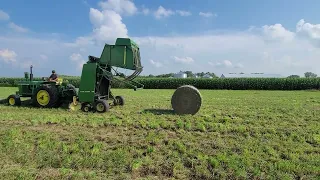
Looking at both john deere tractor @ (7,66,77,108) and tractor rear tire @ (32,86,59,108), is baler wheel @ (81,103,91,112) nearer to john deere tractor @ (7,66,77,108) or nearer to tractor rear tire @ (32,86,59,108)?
john deere tractor @ (7,66,77,108)

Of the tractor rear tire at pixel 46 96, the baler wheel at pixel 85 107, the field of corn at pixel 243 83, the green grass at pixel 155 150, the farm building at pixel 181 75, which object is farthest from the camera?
the farm building at pixel 181 75

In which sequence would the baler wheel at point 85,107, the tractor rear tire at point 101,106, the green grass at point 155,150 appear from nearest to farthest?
the green grass at point 155,150 < the tractor rear tire at point 101,106 < the baler wheel at point 85,107

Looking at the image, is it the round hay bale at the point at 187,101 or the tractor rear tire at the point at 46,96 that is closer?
the round hay bale at the point at 187,101

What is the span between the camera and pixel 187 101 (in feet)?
39.7

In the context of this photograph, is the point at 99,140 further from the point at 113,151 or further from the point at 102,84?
the point at 102,84

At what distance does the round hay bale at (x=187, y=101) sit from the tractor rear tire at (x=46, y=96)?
5.23 meters

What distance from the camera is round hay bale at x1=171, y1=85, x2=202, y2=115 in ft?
39.1

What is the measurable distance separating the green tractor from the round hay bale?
6.16ft

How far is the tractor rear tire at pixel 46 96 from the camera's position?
44.1ft

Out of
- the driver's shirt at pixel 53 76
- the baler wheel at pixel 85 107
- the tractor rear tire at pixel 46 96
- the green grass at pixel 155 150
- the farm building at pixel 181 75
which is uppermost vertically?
the farm building at pixel 181 75

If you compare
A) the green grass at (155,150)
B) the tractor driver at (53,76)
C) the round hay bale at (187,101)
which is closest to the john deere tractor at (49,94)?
the tractor driver at (53,76)

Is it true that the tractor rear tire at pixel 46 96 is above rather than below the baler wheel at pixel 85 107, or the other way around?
above

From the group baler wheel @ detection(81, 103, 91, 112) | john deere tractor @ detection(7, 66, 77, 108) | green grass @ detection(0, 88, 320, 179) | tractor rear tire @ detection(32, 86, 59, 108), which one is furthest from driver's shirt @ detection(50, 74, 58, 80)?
green grass @ detection(0, 88, 320, 179)

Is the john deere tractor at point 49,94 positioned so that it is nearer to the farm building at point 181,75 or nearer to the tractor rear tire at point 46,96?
the tractor rear tire at point 46,96
